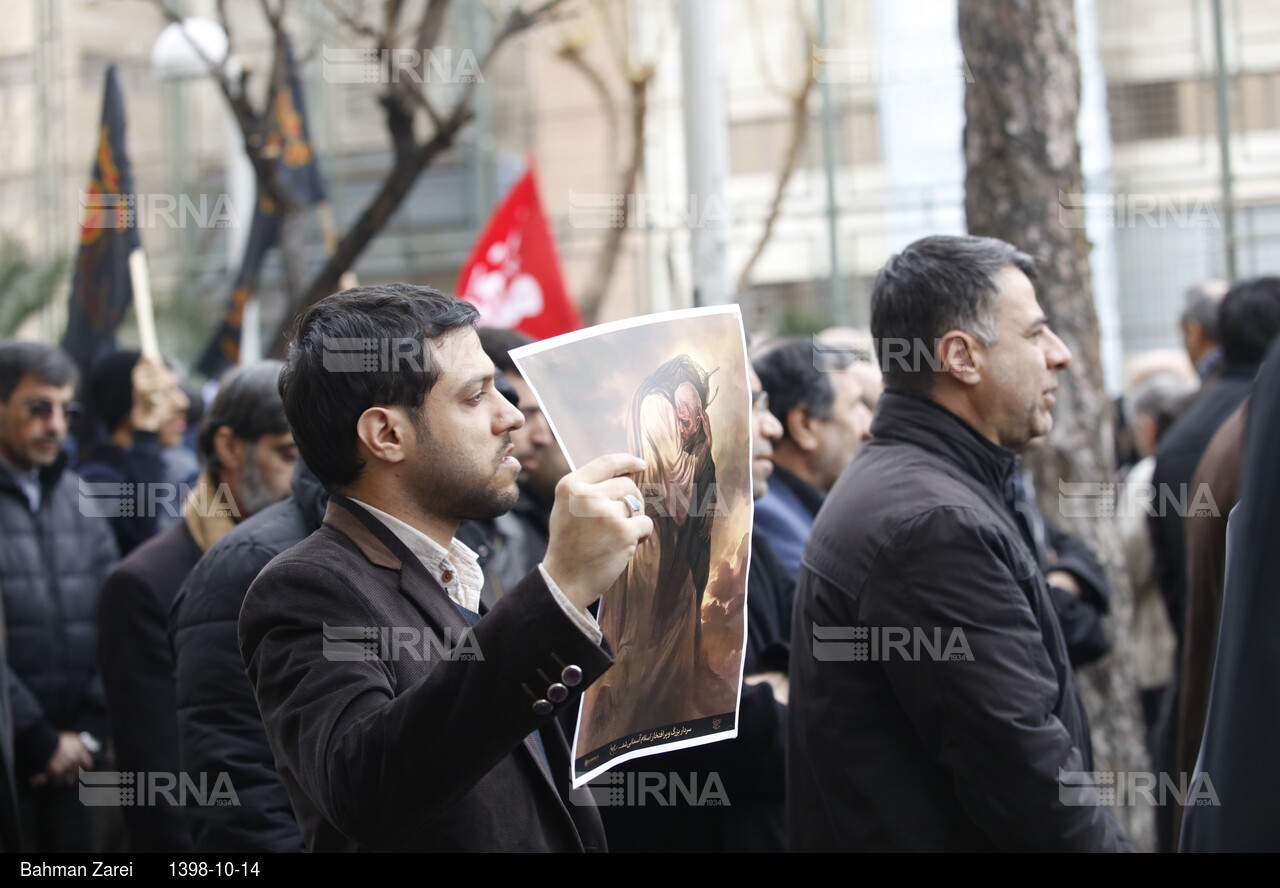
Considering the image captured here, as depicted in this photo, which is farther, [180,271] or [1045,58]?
[180,271]

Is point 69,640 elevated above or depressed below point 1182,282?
below

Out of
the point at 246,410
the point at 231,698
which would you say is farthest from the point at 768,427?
the point at 231,698

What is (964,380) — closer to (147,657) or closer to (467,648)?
(467,648)

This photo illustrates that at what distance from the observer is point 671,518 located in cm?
217

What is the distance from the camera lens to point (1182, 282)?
33.8 feet

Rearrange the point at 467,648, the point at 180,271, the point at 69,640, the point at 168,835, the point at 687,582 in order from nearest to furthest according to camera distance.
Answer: the point at 467,648 → the point at 687,582 → the point at 168,835 → the point at 69,640 → the point at 180,271

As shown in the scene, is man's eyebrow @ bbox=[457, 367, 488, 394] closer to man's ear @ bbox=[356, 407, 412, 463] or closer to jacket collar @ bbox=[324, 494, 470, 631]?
man's ear @ bbox=[356, 407, 412, 463]

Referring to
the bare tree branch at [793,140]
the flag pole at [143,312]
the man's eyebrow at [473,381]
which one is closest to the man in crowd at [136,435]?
the flag pole at [143,312]

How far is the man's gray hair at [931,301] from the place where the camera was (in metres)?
2.87

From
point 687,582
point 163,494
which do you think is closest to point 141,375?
point 163,494

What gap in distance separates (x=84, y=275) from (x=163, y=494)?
7.51 ft

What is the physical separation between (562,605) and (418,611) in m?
0.37

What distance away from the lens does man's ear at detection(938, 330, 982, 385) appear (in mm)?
2840

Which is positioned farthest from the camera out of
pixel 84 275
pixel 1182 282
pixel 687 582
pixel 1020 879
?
pixel 1182 282
